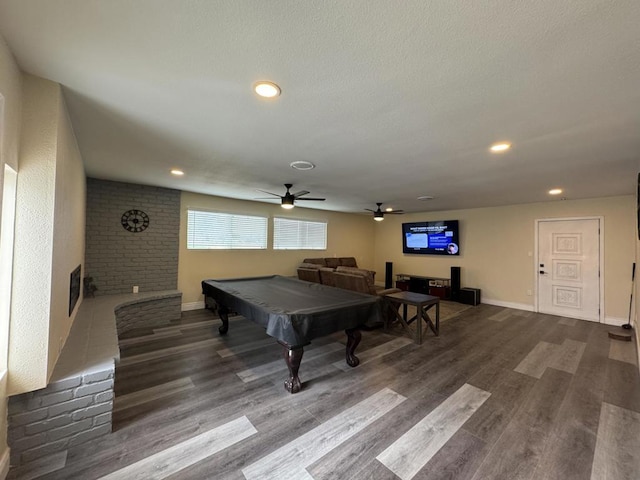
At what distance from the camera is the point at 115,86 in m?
1.68

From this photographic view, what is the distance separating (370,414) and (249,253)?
455cm

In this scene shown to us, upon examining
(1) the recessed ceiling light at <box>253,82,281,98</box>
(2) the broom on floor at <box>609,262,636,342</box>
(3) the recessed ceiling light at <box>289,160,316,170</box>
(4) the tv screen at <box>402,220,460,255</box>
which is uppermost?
(3) the recessed ceiling light at <box>289,160,316,170</box>

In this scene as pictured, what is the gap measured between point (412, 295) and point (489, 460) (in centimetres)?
264

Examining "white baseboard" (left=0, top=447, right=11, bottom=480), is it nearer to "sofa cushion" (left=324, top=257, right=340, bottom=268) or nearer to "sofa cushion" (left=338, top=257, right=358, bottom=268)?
"sofa cushion" (left=324, top=257, right=340, bottom=268)

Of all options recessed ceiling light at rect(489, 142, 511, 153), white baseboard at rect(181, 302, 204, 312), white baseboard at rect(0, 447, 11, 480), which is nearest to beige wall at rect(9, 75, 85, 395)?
white baseboard at rect(0, 447, 11, 480)

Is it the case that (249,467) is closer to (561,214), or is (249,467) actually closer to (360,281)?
(360,281)

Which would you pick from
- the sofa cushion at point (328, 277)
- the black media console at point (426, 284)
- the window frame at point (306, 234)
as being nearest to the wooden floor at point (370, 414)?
the sofa cushion at point (328, 277)

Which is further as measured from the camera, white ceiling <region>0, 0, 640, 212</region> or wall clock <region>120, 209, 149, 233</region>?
wall clock <region>120, 209, 149, 233</region>

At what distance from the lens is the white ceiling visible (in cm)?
112

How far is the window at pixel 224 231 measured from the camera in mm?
5395

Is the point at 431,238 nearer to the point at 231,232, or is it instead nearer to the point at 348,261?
the point at 348,261

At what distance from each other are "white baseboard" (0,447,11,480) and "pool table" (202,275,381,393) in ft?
5.74

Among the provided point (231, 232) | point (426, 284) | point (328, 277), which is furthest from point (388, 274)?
point (231, 232)

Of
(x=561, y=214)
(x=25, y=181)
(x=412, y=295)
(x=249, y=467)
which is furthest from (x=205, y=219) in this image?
(x=561, y=214)
